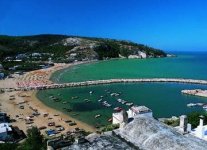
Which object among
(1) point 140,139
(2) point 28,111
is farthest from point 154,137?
(2) point 28,111

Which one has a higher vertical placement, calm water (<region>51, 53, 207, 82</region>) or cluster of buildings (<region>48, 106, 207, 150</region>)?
cluster of buildings (<region>48, 106, 207, 150</region>)

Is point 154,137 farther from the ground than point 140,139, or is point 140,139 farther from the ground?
point 154,137

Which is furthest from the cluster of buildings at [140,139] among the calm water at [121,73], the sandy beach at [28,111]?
the calm water at [121,73]

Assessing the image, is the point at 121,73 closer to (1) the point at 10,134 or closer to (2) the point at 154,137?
(1) the point at 10,134

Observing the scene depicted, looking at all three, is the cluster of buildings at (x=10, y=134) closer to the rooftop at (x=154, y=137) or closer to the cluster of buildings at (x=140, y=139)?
the cluster of buildings at (x=140, y=139)

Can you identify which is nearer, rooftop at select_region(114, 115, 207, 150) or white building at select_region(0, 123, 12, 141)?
rooftop at select_region(114, 115, 207, 150)

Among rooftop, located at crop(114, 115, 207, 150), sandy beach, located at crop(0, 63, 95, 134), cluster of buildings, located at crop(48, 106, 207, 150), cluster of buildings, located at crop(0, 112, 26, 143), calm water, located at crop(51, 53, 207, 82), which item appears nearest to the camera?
rooftop, located at crop(114, 115, 207, 150)

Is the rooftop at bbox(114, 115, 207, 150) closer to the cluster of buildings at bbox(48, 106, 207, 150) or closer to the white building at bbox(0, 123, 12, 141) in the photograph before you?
the cluster of buildings at bbox(48, 106, 207, 150)

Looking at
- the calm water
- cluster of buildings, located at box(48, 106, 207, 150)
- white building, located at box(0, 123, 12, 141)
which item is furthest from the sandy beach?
the calm water

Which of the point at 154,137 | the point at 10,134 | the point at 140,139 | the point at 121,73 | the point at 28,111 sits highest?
the point at 154,137

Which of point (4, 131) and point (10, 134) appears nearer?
point (4, 131)

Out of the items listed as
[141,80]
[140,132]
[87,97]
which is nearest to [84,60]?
[141,80]

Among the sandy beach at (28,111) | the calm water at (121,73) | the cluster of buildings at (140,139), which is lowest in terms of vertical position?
the sandy beach at (28,111)

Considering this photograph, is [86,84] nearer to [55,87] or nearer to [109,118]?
[55,87]
